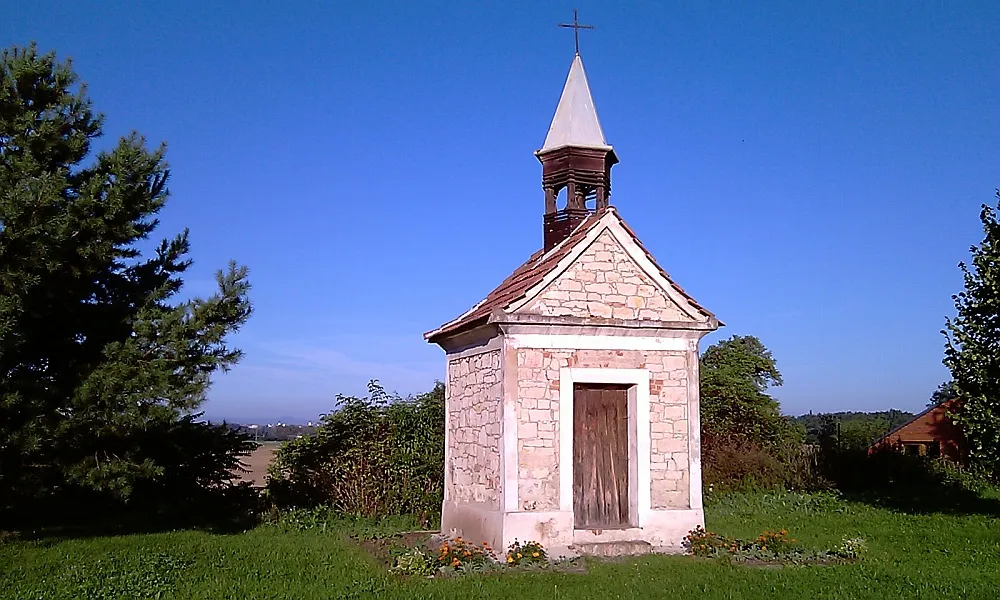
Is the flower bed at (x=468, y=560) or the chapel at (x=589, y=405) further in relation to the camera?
the chapel at (x=589, y=405)

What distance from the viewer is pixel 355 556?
1185 centimetres

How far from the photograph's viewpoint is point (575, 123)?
46.6 feet

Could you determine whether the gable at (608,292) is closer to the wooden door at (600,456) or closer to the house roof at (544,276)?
the house roof at (544,276)

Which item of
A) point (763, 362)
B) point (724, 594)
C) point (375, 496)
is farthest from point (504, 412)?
point (763, 362)

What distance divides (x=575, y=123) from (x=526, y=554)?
6948mm

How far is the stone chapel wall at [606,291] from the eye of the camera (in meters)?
12.1

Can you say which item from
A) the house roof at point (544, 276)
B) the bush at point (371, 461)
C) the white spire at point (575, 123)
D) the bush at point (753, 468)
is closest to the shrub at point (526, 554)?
the house roof at point (544, 276)

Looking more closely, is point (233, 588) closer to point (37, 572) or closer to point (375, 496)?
point (37, 572)

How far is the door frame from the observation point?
11.6 meters

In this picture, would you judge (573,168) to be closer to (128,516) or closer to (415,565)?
(415,565)

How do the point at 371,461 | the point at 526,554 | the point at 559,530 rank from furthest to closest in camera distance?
1. the point at 371,461
2. the point at 559,530
3. the point at 526,554

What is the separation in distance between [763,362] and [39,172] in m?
20.2

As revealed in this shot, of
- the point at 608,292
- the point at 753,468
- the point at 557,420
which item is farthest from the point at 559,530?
the point at 753,468

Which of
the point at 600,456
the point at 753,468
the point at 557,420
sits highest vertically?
the point at 557,420
